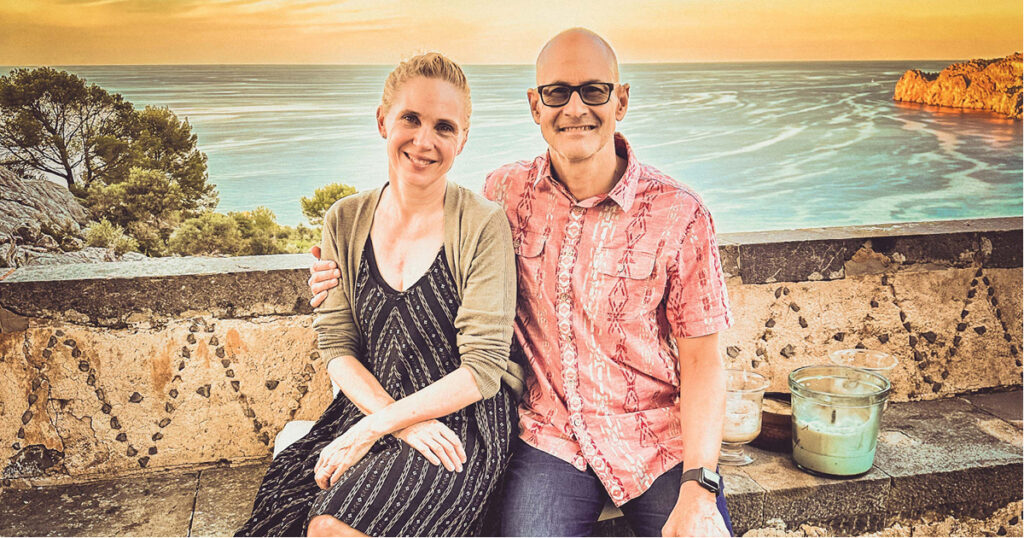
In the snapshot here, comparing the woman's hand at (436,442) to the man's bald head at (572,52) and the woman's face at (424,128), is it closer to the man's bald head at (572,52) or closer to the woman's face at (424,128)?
the woman's face at (424,128)

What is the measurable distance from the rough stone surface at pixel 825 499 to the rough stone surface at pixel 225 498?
1334mm

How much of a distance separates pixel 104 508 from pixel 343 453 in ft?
2.89

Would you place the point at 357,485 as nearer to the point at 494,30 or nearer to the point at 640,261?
the point at 640,261

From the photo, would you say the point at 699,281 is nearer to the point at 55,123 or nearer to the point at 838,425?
the point at 838,425

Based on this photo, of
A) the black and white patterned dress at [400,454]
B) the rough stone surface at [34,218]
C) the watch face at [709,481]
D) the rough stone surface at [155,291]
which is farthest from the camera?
the rough stone surface at [34,218]

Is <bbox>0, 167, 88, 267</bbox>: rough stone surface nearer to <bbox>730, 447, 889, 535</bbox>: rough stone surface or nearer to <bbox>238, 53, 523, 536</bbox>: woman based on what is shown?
<bbox>238, 53, 523, 536</bbox>: woman

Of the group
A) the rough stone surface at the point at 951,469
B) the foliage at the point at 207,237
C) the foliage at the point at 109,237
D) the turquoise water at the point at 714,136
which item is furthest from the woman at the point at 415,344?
the foliage at the point at 109,237

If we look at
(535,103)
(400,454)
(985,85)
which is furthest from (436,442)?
(985,85)

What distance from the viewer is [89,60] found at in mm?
4562

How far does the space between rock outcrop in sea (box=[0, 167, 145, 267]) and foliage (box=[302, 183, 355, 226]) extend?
1034 millimetres

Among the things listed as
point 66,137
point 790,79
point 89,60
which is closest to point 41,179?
point 66,137

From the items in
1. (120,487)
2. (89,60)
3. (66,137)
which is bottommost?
(120,487)

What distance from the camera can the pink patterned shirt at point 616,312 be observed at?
1598 millimetres

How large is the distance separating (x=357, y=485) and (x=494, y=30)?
4183 mm
